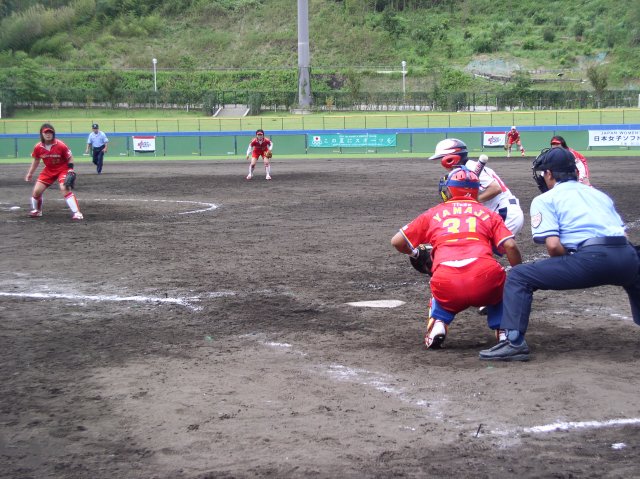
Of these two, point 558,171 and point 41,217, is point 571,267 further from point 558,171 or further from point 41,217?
point 41,217

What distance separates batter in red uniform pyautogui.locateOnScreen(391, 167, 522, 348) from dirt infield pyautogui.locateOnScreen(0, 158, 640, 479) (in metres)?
0.41

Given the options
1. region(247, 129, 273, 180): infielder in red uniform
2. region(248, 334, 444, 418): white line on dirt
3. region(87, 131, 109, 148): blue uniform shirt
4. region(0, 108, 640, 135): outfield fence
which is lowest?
region(248, 334, 444, 418): white line on dirt

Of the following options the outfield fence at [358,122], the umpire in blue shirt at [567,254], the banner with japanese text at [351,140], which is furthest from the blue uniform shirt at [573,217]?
the outfield fence at [358,122]

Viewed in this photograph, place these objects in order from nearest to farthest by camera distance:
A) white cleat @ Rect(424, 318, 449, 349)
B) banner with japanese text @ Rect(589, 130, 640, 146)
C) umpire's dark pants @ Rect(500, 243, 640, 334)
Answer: umpire's dark pants @ Rect(500, 243, 640, 334)
white cleat @ Rect(424, 318, 449, 349)
banner with japanese text @ Rect(589, 130, 640, 146)

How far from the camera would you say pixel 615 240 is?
6.34m

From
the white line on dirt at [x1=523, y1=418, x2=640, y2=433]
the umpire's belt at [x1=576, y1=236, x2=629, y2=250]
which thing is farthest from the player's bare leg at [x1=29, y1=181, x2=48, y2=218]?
the white line on dirt at [x1=523, y1=418, x2=640, y2=433]

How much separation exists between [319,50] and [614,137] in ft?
159

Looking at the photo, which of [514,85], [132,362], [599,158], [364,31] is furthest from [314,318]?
[364,31]

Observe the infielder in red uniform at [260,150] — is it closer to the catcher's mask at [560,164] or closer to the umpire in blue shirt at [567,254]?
the catcher's mask at [560,164]

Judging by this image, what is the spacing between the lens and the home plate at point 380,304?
8.93m

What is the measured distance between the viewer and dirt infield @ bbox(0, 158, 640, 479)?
466cm

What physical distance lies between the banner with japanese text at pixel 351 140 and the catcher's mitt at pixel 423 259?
38.6 m

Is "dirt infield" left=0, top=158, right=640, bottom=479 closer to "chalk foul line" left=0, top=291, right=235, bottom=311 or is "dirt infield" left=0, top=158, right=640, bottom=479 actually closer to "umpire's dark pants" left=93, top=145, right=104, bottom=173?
"chalk foul line" left=0, top=291, right=235, bottom=311

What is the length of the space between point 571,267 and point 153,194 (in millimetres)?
17895
